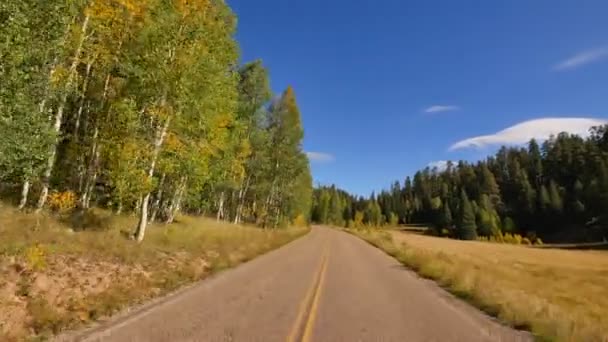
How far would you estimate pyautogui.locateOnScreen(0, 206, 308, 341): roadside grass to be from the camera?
7523 millimetres

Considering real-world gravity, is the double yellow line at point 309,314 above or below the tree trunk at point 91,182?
below

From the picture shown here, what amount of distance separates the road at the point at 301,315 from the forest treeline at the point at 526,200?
320ft

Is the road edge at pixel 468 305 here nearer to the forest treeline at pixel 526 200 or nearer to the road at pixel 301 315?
the road at pixel 301 315

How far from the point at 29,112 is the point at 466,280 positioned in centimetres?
1595

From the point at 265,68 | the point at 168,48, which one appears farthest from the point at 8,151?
the point at 265,68

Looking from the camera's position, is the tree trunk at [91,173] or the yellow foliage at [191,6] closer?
the yellow foliage at [191,6]

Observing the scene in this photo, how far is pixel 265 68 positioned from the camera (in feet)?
122

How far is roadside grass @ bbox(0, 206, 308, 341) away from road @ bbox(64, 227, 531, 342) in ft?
2.95

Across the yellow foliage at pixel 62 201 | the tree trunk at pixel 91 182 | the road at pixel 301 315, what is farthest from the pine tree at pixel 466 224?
the yellow foliage at pixel 62 201

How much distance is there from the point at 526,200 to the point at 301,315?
11984 centimetres

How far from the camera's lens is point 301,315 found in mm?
9219

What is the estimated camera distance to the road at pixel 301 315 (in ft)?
24.2

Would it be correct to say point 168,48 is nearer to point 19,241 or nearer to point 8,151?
point 8,151

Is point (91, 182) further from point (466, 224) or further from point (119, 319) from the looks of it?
point (466, 224)
